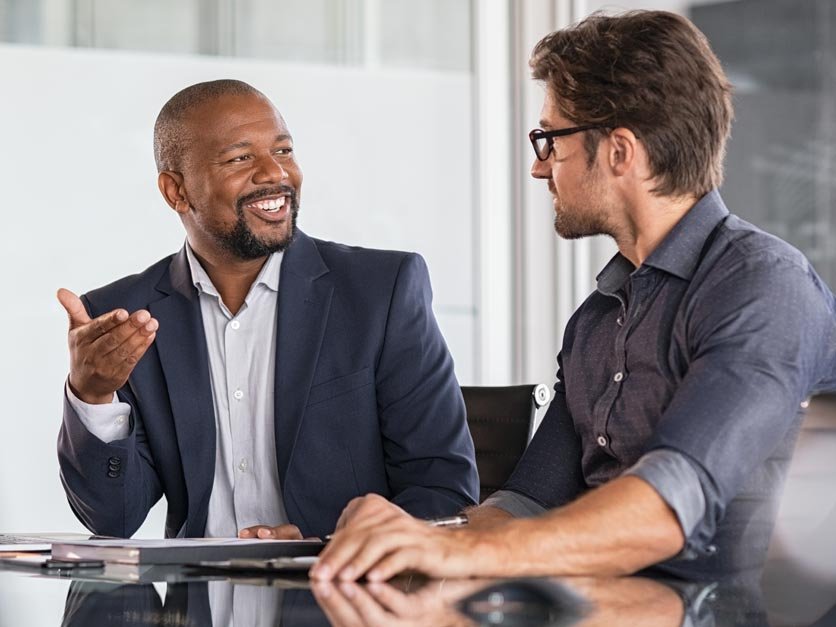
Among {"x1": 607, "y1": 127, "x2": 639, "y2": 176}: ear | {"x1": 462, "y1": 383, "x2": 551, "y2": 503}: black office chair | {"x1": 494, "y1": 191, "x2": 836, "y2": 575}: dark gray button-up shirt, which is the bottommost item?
{"x1": 462, "y1": 383, "x2": 551, "y2": 503}: black office chair

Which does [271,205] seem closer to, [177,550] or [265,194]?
[265,194]

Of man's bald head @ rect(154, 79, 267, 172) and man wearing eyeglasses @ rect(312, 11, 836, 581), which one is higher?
man's bald head @ rect(154, 79, 267, 172)

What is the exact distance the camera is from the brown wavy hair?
1.76m

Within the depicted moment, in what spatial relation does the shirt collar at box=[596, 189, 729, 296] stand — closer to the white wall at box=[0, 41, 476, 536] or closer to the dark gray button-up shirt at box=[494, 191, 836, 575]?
the dark gray button-up shirt at box=[494, 191, 836, 575]

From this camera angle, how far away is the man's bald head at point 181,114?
247 centimetres

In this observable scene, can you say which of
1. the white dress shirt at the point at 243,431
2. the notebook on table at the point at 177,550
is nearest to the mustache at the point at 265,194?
the white dress shirt at the point at 243,431

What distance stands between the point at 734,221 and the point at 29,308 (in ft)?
8.11

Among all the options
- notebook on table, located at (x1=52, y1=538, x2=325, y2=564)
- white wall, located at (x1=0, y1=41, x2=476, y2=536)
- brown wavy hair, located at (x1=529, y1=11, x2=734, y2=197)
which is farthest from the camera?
white wall, located at (x1=0, y1=41, x2=476, y2=536)

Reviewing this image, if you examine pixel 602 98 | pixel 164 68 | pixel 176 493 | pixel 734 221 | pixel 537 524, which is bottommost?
pixel 176 493

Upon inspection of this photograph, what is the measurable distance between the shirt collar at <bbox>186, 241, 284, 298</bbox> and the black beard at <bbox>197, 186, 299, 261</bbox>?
21 mm

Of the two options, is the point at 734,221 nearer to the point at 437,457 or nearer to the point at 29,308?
the point at 437,457

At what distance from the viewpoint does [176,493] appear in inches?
91.2

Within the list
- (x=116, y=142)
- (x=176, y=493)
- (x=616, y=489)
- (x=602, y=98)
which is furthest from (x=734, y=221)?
(x=116, y=142)

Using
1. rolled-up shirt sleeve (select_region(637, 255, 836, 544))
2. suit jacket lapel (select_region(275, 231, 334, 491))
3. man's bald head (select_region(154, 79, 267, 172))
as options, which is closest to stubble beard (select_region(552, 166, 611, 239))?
rolled-up shirt sleeve (select_region(637, 255, 836, 544))
